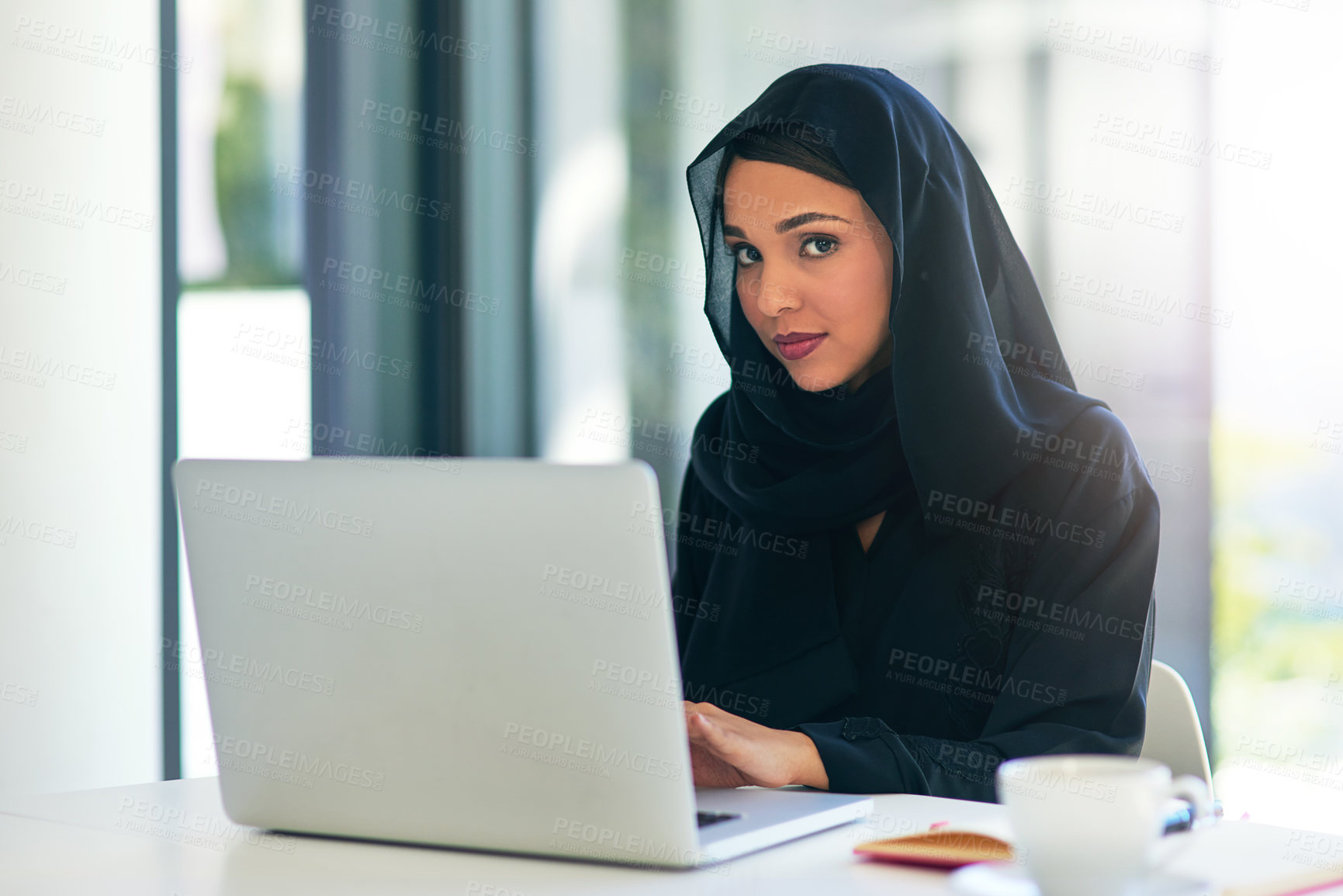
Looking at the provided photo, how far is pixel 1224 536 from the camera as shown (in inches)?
69.0

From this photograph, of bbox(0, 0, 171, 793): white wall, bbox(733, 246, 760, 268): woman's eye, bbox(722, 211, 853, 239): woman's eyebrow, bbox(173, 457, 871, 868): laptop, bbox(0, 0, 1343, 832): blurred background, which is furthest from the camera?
bbox(0, 0, 171, 793): white wall

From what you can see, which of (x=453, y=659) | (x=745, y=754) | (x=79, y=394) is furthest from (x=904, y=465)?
(x=79, y=394)

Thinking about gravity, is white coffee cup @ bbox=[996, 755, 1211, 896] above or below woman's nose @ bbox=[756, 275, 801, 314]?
below

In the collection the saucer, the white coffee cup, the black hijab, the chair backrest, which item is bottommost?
the chair backrest

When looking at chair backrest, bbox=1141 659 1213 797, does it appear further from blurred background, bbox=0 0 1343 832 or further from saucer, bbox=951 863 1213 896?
saucer, bbox=951 863 1213 896

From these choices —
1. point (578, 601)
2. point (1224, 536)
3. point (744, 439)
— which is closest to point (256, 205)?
point (744, 439)

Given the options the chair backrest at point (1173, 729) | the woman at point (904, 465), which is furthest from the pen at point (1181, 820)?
the chair backrest at point (1173, 729)

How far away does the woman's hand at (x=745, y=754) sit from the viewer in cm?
91

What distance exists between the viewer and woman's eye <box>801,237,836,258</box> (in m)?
1.41

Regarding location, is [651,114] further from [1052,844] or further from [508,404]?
[1052,844]

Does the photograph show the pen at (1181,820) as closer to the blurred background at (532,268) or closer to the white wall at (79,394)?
the blurred background at (532,268)

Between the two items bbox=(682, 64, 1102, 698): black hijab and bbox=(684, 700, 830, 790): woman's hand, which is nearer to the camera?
bbox=(684, 700, 830, 790): woman's hand

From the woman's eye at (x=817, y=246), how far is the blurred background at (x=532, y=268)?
1.93 ft

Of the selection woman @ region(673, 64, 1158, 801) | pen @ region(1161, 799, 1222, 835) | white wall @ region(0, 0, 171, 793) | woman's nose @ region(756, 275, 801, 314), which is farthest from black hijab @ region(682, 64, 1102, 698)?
white wall @ region(0, 0, 171, 793)
